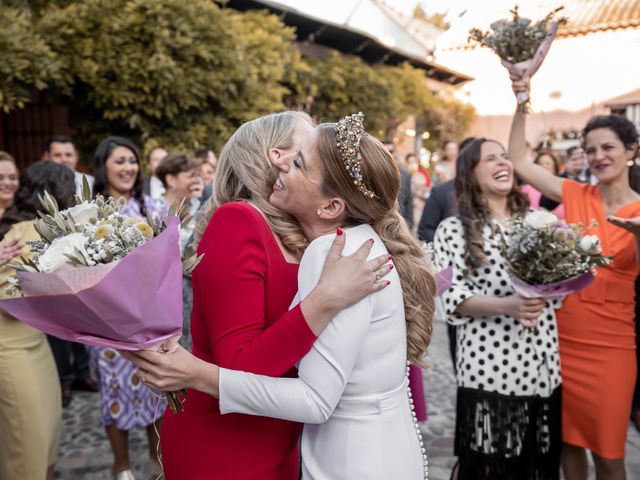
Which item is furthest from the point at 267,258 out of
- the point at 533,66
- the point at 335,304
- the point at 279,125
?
the point at 533,66

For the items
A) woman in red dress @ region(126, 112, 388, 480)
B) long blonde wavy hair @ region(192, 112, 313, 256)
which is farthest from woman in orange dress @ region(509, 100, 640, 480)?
long blonde wavy hair @ region(192, 112, 313, 256)

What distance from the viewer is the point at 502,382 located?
3084 mm

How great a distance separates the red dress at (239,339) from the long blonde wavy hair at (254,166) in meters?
0.17

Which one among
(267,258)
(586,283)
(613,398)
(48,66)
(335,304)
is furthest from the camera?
(48,66)

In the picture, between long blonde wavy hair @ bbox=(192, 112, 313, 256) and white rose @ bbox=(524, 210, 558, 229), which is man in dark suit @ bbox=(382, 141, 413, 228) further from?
long blonde wavy hair @ bbox=(192, 112, 313, 256)

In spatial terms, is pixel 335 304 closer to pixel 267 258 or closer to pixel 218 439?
pixel 267 258

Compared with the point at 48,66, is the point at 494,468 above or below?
below

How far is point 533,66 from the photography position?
3.35 m

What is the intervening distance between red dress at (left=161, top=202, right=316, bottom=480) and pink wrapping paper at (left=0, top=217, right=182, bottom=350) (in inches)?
4.8

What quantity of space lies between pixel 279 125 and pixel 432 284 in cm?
74

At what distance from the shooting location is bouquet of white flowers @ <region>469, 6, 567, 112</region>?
3350 mm

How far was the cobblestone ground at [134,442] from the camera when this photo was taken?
397 cm

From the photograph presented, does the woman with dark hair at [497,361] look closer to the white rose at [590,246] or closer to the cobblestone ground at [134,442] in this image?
the white rose at [590,246]

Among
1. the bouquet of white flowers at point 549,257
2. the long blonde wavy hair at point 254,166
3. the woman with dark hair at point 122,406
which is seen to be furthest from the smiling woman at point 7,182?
the bouquet of white flowers at point 549,257
